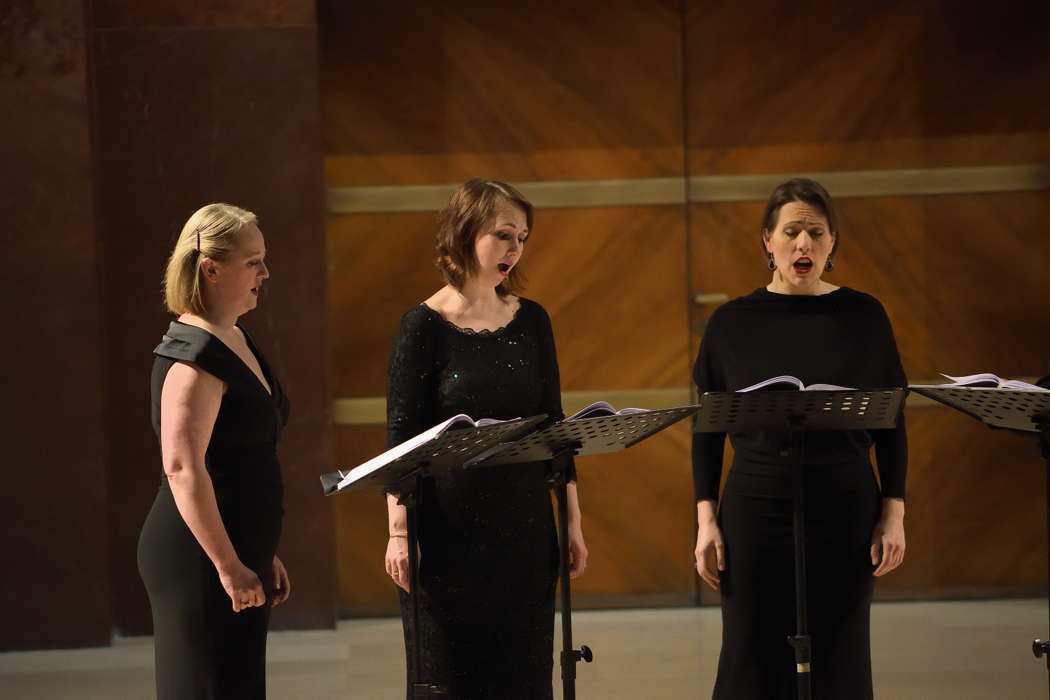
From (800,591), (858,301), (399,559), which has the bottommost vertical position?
(800,591)

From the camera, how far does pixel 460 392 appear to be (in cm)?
289

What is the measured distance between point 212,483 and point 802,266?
61.5 inches

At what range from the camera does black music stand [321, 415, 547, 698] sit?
239 centimetres

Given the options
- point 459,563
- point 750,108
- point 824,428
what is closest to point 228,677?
point 459,563

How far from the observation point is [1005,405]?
273 cm

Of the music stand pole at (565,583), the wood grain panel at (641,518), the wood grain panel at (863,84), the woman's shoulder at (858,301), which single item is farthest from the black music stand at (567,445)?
the wood grain panel at (863,84)

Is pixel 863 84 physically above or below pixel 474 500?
above

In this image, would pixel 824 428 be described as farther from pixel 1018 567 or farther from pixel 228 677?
pixel 1018 567

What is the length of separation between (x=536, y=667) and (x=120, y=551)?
2.93 meters

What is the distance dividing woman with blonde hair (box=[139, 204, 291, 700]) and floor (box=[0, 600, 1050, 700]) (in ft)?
6.20

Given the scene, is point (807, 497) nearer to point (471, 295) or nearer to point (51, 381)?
point (471, 295)

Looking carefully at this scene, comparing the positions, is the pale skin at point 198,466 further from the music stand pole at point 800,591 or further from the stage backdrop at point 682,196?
the stage backdrop at point 682,196

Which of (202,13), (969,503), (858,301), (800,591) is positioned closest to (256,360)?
(800,591)

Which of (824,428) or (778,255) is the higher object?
(778,255)
